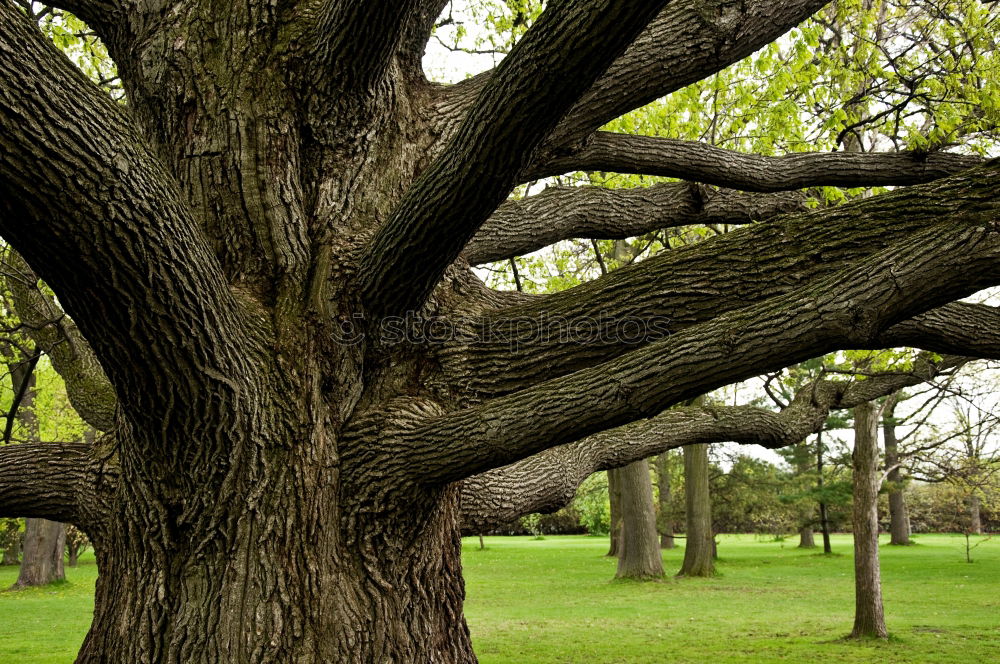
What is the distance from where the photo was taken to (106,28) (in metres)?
4.56

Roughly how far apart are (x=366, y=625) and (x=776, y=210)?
4140mm

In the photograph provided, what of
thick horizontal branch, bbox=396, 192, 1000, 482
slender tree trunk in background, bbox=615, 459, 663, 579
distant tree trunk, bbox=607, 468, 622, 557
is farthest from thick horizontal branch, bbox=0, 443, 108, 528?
distant tree trunk, bbox=607, 468, 622, 557

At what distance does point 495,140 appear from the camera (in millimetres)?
2830

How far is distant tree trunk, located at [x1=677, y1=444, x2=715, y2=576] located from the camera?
19703mm

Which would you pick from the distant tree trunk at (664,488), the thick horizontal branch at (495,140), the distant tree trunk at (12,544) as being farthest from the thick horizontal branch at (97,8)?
the distant tree trunk at (664,488)

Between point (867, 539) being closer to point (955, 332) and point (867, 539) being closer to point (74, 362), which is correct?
point (955, 332)

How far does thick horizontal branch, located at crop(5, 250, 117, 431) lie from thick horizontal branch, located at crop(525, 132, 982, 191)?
3437 millimetres

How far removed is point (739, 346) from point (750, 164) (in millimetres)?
2439

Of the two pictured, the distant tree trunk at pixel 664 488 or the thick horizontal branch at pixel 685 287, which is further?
the distant tree trunk at pixel 664 488

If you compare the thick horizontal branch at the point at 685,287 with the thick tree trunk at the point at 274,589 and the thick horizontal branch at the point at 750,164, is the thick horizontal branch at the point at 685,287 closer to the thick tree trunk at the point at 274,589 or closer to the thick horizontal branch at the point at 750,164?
the thick tree trunk at the point at 274,589

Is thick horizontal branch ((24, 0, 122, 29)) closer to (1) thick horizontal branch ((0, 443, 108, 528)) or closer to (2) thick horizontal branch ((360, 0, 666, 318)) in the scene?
(2) thick horizontal branch ((360, 0, 666, 318))

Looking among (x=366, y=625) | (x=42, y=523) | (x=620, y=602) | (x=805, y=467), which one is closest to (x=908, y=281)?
(x=366, y=625)

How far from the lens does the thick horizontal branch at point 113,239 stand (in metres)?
2.40

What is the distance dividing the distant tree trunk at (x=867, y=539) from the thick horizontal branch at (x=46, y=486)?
31.3 feet
